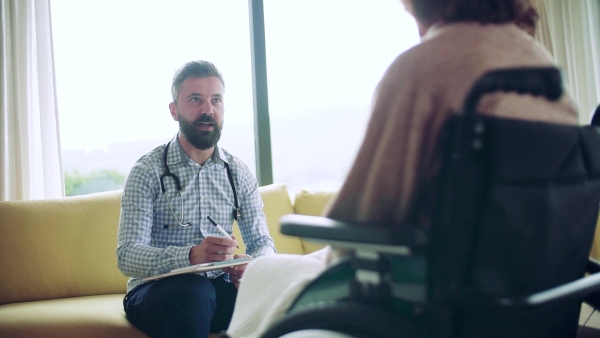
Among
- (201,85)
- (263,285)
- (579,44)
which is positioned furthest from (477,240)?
(579,44)

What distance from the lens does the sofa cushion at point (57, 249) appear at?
249cm

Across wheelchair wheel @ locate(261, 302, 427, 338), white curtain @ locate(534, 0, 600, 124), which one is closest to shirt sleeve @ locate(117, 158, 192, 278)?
wheelchair wheel @ locate(261, 302, 427, 338)

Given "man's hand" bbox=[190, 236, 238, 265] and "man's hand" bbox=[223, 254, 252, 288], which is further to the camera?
"man's hand" bbox=[223, 254, 252, 288]

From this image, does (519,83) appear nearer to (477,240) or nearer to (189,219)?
(477,240)

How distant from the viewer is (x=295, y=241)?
2.99m

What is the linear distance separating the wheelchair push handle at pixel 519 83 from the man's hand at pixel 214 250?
1.15 meters

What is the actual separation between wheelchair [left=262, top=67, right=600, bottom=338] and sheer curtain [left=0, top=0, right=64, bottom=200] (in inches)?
94.0

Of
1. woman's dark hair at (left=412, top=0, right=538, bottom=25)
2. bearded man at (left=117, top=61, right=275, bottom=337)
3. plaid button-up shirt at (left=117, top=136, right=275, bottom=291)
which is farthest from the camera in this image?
plaid button-up shirt at (left=117, top=136, right=275, bottom=291)

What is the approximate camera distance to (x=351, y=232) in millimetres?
877

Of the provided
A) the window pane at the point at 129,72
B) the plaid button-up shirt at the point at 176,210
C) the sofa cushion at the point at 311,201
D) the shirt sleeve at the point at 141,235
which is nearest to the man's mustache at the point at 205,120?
the plaid button-up shirt at the point at 176,210

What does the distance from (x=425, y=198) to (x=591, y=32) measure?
3.51 m

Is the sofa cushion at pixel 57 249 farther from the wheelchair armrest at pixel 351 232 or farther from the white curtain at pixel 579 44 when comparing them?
the white curtain at pixel 579 44

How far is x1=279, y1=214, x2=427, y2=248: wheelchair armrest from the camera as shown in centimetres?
83

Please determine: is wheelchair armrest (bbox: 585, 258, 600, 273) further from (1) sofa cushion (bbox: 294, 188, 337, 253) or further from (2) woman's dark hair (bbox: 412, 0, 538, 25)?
(1) sofa cushion (bbox: 294, 188, 337, 253)
